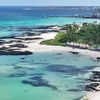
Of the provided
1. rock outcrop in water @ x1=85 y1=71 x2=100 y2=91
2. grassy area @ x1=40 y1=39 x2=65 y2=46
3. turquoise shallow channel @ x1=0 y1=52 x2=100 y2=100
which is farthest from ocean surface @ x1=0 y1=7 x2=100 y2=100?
grassy area @ x1=40 y1=39 x2=65 y2=46

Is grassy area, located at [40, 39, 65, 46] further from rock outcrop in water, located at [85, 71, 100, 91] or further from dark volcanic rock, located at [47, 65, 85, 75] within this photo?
rock outcrop in water, located at [85, 71, 100, 91]

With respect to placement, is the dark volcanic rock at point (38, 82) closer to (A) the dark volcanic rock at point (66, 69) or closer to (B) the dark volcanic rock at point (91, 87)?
(B) the dark volcanic rock at point (91, 87)

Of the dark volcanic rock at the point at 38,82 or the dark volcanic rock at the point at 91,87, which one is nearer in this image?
the dark volcanic rock at the point at 91,87

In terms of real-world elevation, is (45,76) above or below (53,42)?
above

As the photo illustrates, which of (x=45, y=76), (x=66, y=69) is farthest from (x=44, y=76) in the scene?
(x=66, y=69)

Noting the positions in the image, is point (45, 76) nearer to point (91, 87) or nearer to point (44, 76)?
point (44, 76)

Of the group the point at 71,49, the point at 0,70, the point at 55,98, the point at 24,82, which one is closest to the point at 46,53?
the point at 71,49

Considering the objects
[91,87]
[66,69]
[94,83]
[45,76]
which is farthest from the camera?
[66,69]

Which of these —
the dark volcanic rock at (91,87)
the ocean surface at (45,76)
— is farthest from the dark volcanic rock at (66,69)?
the dark volcanic rock at (91,87)

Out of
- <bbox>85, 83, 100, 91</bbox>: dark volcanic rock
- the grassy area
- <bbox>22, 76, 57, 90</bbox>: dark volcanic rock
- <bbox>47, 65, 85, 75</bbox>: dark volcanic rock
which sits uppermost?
<bbox>85, 83, 100, 91</bbox>: dark volcanic rock

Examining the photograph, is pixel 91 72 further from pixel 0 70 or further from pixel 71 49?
pixel 71 49
